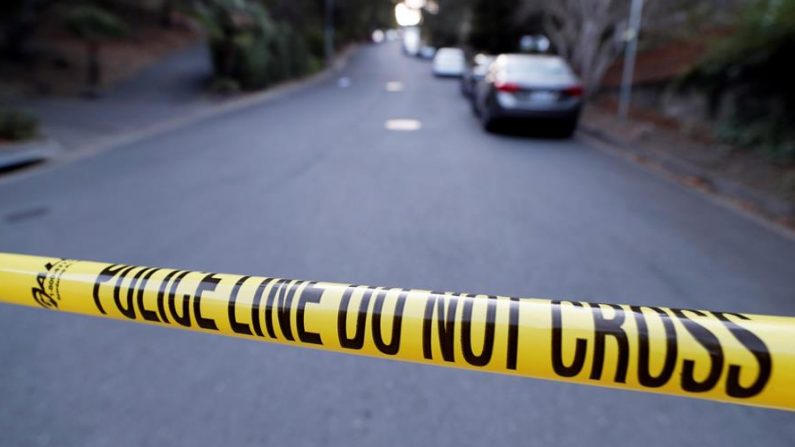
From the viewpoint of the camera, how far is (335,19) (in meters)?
43.9

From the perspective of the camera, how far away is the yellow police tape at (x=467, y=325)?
3.78 feet

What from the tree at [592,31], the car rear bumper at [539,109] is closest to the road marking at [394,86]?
the tree at [592,31]

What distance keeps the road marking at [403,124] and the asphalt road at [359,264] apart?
91.5 inches

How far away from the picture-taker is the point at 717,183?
290 inches

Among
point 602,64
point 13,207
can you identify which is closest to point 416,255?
point 13,207

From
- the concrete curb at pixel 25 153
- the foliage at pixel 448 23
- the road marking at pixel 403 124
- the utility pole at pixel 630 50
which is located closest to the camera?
the concrete curb at pixel 25 153

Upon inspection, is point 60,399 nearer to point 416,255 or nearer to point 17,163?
point 416,255

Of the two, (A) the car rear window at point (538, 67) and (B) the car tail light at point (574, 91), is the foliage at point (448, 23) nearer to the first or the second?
(A) the car rear window at point (538, 67)

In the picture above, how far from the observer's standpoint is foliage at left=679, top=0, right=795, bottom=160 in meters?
8.23

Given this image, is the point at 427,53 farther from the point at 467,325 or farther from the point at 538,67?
the point at 467,325

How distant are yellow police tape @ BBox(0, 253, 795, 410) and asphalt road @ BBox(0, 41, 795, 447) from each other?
3.73ft

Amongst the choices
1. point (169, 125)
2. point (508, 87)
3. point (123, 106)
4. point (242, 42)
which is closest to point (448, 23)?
point (242, 42)

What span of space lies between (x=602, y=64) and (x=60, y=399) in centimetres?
1486

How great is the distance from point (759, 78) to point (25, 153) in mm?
11966
